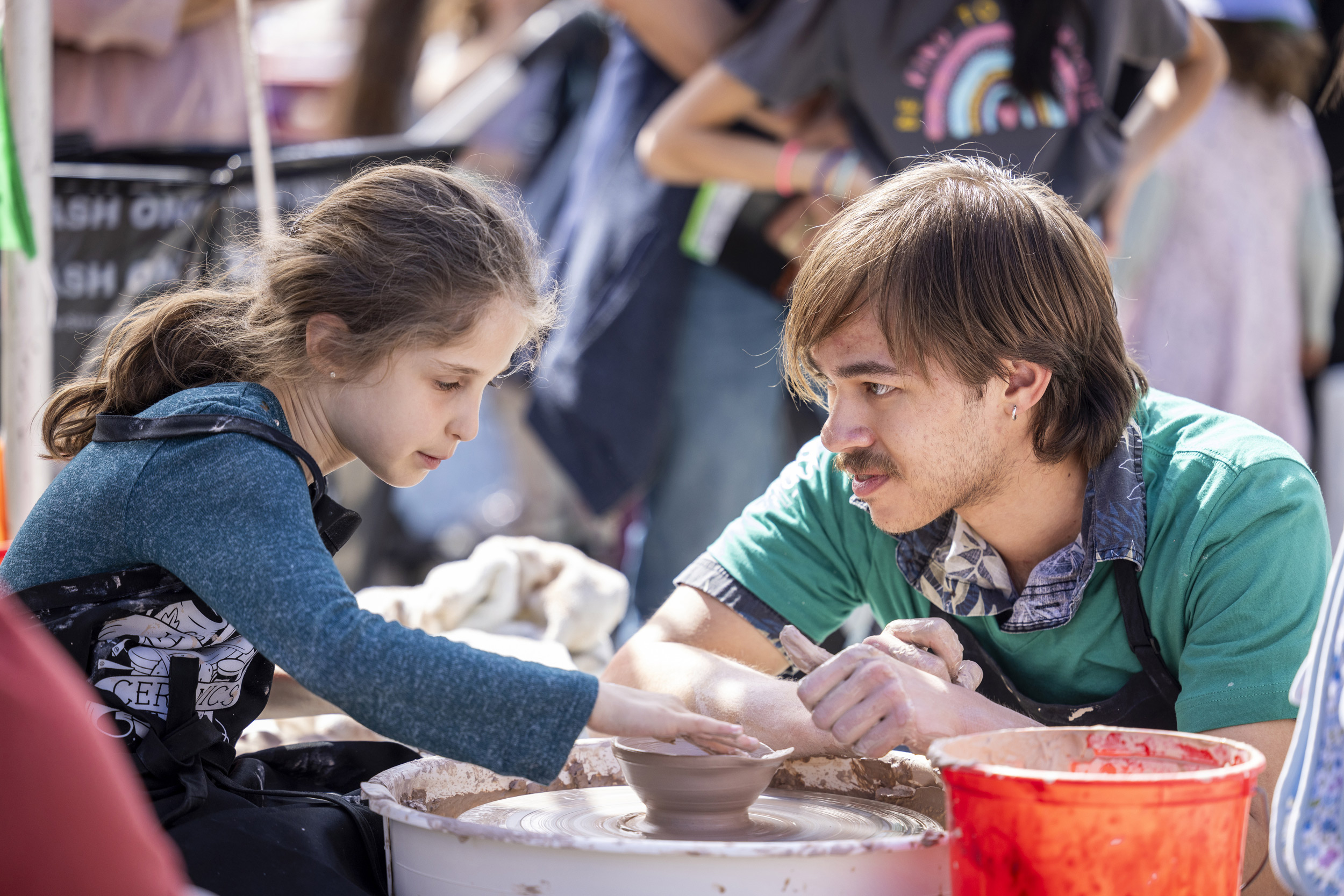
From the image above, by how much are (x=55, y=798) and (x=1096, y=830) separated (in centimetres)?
91

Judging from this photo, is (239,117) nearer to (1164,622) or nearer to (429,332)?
(429,332)

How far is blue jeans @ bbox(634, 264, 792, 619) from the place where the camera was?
3.51 metres

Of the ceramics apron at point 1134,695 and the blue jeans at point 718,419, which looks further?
the blue jeans at point 718,419

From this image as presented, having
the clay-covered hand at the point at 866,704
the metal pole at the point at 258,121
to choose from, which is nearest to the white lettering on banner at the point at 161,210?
the metal pole at the point at 258,121

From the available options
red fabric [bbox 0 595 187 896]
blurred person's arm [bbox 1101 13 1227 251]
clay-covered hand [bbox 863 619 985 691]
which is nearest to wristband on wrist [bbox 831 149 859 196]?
blurred person's arm [bbox 1101 13 1227 251]

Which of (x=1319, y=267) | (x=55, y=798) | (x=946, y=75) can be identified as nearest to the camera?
(x=55, y=798)

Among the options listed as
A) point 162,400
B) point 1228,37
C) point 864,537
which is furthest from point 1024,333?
point 1228,37

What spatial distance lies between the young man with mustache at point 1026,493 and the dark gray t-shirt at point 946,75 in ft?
3.47

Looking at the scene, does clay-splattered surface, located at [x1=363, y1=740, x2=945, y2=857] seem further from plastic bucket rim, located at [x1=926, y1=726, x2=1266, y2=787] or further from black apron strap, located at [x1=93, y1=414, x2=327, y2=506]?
black apron strap, located at [x1=93, y1=414, x2=327, y2=506]

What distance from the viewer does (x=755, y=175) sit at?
131 inches

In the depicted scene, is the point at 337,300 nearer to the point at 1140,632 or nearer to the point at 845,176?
the point at 1140,632

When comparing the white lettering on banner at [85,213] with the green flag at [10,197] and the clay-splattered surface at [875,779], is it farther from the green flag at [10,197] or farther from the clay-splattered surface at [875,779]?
the clay-splattered surface at [875,779]

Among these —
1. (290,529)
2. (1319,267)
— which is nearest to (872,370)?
(290,529)

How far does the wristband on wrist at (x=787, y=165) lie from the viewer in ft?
10.7
